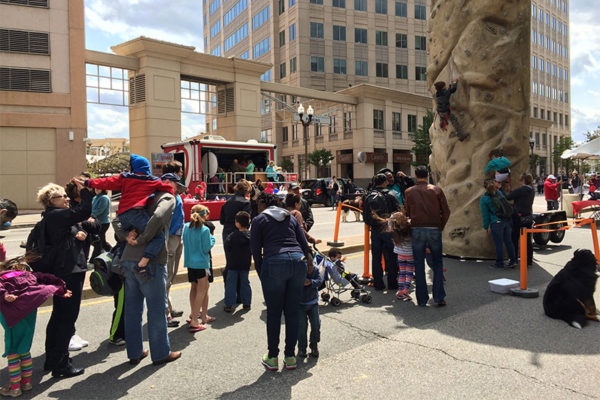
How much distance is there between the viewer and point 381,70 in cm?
5297

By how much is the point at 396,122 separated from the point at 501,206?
38011 millimetres

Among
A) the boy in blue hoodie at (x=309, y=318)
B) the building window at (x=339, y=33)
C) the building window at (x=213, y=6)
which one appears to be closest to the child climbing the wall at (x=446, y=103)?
the boy in blue hoodie at (x=309, y=318)

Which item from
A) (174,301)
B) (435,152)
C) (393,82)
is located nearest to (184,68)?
(435,152)

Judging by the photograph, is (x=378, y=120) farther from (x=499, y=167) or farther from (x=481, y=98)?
(x=499, y=167)

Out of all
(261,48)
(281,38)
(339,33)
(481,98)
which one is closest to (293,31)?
(281,38)

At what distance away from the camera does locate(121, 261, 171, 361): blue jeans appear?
4418mm

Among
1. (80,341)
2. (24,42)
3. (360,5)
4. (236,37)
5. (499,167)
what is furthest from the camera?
(236,37)

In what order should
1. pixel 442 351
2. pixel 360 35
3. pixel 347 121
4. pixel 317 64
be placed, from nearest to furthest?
pixel 442 351 < pixel 347 121 < pixel 317 64 < pixel 360 35

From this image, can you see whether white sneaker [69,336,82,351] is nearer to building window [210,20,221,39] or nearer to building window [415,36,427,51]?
building window [415,36,427,51]

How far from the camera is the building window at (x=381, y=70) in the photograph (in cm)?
5283

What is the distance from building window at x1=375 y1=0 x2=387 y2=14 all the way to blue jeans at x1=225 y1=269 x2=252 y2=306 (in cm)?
5169

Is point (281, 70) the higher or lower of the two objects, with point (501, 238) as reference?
higher

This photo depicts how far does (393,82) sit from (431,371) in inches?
2049

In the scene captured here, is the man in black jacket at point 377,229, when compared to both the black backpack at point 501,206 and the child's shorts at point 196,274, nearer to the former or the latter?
the black backpack at point 501,206
